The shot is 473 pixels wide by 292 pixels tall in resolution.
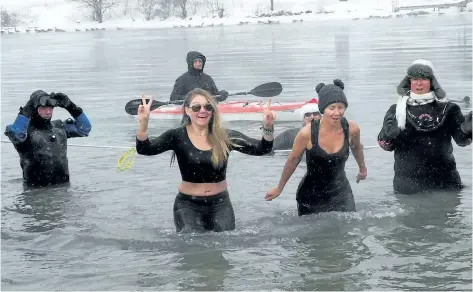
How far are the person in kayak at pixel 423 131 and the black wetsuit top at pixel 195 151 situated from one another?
1973 mm

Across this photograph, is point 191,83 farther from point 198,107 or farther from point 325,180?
point 198,107

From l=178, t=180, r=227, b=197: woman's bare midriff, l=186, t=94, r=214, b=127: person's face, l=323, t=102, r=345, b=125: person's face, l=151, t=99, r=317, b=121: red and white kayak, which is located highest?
l=186, t=94, r=214, b=127: person's face

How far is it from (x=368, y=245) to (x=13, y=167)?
23.8 ft

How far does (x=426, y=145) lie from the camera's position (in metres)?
9.10

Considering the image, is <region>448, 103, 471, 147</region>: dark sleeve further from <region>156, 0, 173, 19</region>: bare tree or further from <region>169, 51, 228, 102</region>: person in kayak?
<region>156, 0, 173, 19</region>: bare tree

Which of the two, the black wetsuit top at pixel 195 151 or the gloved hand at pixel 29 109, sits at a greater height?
the gloved hand at pixel 29 109

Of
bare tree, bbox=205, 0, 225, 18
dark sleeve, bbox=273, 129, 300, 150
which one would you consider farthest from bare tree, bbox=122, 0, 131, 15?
dark sleeve, bbox=273, 129, 300, 150

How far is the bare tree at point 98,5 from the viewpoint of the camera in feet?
285

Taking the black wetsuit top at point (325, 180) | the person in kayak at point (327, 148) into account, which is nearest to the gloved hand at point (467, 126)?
the person in kayak at point (327, 148)

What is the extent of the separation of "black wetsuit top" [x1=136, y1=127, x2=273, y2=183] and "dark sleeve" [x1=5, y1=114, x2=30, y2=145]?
320cm

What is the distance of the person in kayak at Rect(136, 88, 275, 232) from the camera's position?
7.54 meters

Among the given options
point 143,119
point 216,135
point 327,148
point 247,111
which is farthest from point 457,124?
point 247,111

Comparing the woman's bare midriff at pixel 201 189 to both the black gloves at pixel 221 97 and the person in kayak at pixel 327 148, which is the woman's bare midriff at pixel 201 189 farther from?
the black gloves at pixel 221 97

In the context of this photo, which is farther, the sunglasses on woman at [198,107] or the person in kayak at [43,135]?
the person in kayak at [43,135]
